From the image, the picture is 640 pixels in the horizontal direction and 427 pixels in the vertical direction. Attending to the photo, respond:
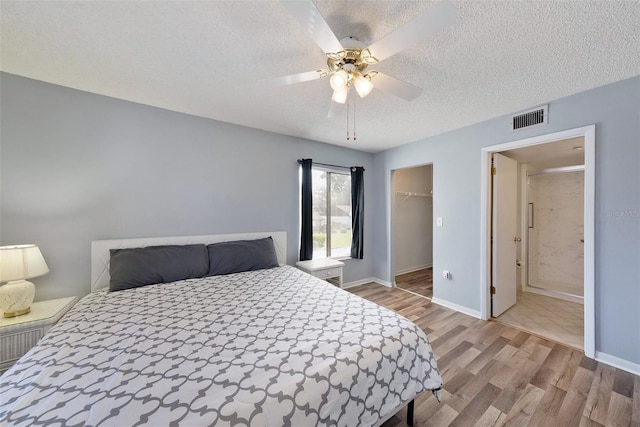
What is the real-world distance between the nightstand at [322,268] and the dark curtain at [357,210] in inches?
30.0

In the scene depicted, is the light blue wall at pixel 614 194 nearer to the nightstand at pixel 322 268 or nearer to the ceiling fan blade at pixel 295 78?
the ceiling fan blade at pixel 295 78

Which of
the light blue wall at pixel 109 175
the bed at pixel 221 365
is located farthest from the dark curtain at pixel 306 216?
the bed at pixel 221 365

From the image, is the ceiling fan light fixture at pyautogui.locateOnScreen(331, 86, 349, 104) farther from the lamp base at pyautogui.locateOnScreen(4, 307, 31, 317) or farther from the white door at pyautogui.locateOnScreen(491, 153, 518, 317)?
the lamp base at pyautogui.locateOnScreen(4, 307, 31, 317)

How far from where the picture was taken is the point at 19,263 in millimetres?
1563

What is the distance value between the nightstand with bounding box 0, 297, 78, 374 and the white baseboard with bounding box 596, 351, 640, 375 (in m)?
4.40

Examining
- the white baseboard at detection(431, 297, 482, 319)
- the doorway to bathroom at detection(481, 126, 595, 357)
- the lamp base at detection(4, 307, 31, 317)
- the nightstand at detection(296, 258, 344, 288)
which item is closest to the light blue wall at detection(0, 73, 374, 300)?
the lamp base at detection(4, 307, 31, 317)

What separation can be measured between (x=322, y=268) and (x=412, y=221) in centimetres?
287

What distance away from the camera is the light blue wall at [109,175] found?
6.07 ft

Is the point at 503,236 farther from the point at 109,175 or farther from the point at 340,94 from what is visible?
the point at 109,175

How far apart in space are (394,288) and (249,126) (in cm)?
338

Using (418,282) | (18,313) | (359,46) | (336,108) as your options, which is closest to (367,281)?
(418,282)

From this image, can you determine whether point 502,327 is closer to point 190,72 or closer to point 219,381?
point 219,381

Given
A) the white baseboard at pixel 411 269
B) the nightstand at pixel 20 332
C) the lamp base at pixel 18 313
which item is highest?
the lamp base at pixel 18 313

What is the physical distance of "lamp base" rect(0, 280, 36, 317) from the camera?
1541 mm
